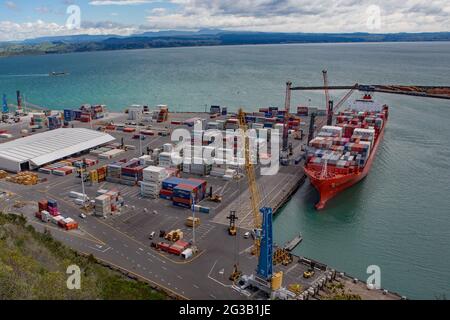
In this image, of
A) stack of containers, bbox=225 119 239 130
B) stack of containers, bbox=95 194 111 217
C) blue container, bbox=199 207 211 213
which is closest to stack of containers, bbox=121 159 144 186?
stack of containers, bbox=95 194 111 217

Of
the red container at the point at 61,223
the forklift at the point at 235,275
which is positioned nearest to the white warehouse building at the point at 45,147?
the red container at the point at 61,223

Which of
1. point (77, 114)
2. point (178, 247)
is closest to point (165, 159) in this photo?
point (178, 247)

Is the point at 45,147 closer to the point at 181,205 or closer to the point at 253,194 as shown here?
the point at 181,205

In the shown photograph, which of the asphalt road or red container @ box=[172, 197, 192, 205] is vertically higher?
→ red container @ box=[172, 197, 192, 205]

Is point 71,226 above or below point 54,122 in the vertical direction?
below

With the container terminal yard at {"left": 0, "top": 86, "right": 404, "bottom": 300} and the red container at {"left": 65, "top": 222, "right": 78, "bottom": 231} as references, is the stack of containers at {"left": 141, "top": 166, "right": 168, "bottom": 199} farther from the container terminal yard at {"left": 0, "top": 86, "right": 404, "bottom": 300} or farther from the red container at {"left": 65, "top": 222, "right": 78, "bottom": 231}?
the red container at {"left": 65, "top": 222, "right": 78, "bottom": 231}
